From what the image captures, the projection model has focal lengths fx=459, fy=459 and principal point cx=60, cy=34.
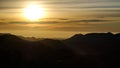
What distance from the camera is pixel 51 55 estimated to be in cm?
12069

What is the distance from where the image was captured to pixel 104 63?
11494cm

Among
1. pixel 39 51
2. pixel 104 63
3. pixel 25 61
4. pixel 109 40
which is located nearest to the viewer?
pixel 25 61

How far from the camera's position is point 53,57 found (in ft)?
387

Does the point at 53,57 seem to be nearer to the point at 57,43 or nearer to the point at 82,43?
the point at 57,43

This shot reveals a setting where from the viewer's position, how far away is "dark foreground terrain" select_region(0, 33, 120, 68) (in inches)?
4203

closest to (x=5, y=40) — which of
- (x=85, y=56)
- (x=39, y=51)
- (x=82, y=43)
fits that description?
(x=39, y=51)

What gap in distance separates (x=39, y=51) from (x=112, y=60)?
1966 cm

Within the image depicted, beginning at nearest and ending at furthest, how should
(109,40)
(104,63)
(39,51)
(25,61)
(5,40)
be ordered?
(25,61) < (104,63) < (39,51) < (5,40) < (109,40)

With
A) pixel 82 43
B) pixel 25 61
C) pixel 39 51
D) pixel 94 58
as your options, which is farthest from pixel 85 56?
pixel 82 43

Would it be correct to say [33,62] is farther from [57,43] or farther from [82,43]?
[82,43]

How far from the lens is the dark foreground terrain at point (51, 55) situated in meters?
107

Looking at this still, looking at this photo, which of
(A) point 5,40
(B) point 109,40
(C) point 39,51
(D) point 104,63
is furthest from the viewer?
(B) point 109,40

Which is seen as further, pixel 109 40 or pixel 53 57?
pixel 109 40

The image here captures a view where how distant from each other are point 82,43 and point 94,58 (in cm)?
3939
